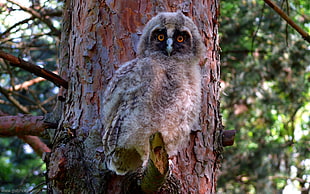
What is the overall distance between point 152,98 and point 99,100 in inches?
16.5

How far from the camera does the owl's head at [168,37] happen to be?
243cm

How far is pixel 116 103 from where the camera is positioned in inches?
90.4

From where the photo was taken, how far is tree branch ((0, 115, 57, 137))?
277 centimetres

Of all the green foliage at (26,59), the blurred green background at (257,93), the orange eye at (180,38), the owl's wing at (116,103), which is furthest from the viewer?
the blurred green background at (257,93)

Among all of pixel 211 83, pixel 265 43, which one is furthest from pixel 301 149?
pixel 211 83

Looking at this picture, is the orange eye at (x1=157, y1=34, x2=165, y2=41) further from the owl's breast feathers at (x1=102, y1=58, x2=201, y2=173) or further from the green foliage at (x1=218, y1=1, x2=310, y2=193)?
the green foliage at (x1=218, y1=1, x2=310, y2=193)

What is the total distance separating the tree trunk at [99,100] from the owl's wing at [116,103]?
0.13 meters

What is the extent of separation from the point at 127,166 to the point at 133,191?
16 centimetres

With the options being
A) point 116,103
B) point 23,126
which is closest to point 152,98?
point 116,103

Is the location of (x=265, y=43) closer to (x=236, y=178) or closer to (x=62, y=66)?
(x=236, y=178)

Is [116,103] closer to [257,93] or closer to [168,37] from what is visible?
[168,37]

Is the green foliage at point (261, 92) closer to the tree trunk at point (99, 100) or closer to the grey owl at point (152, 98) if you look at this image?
the tree trunk at point (99, 100)

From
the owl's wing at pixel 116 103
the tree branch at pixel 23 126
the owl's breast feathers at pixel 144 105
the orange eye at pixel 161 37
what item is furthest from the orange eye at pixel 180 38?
the tree branch at pixel 23 126

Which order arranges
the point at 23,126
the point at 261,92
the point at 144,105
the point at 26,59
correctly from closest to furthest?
1. the point at 144,105
2. the point at 23,126
3. the point at 26,59
4. the point at 261,92
